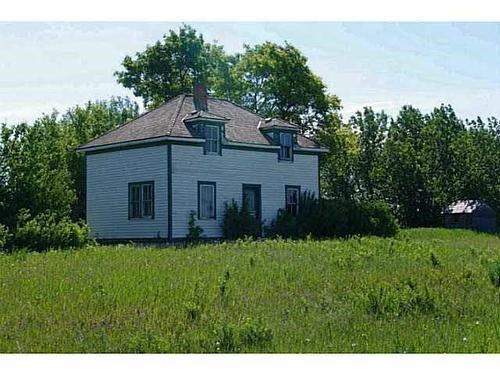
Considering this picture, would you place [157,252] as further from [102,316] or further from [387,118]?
[387,118]

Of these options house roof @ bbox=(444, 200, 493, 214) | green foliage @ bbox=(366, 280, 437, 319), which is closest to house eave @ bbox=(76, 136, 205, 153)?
green foliage @ bbox=(366, 280, 437, 319)

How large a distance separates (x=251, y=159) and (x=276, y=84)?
12752 millimetres

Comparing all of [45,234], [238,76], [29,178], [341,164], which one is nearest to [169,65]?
[238,76]

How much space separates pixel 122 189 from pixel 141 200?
3.87ft

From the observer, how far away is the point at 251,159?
3478cm

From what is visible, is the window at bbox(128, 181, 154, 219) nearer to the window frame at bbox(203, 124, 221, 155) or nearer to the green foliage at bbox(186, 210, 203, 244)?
the green foliage at bbox(186, 210, 203, 244)

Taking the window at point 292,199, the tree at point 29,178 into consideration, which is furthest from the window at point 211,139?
the tree at point 29,178

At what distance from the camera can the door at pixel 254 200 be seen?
114 feet

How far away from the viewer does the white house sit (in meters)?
31.9

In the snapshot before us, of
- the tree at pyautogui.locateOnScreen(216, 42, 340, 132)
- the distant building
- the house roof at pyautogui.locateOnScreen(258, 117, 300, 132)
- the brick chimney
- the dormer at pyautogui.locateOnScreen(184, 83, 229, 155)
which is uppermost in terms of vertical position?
the tree at pyautogui.locateOnScreen(216, 42, 340, 132)

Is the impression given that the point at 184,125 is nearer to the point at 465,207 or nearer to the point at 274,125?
the point at 274,125

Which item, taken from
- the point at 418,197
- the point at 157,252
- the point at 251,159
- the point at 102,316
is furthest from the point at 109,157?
the point at 418,197

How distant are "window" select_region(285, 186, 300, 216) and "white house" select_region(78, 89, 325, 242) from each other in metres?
0.04

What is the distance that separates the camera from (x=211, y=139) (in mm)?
33000
